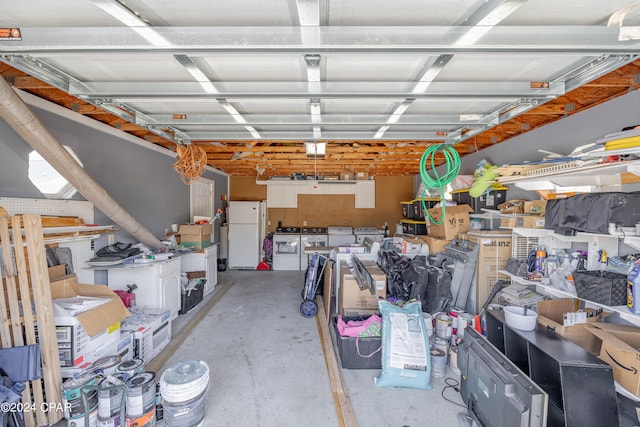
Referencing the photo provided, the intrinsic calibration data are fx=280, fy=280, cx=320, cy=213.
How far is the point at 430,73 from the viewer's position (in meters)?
1.60

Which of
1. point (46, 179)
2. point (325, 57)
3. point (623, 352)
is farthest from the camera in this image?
point (46, 179)

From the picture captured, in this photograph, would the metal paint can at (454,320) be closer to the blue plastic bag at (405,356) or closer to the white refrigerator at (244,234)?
the blue plastic bag at (405,356)

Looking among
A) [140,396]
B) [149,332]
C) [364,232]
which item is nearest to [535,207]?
[140,396]

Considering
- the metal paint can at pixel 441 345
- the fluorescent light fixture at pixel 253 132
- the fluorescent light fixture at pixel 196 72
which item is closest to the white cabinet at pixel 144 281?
the fluorescent light fixture at pixel 253 132

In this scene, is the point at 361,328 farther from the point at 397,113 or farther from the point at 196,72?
the point at 196,72

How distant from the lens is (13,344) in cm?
182

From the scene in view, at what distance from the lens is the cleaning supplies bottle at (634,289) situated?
1.58m

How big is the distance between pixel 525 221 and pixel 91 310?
3.84 meters

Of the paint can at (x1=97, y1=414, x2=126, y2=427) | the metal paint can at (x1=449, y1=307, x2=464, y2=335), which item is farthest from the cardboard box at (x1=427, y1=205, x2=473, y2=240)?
the paint can at (x1=97, y1=414, x2=126, y2=427)

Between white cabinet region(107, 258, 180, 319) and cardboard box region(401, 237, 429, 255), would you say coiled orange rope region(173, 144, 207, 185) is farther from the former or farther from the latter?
cardboard box region(401, 237, 429, 255)

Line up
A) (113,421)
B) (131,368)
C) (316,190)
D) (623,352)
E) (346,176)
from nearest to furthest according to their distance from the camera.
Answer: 1. (623,352)
2. (113,421)
3. (131,368)
4. (346,176)
5. (316,190)

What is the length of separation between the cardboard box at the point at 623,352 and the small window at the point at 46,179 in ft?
14.4

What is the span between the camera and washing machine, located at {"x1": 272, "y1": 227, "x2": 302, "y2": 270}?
262 inches

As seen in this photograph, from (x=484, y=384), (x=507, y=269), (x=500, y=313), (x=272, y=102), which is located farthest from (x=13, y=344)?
(x=507, y=269)
